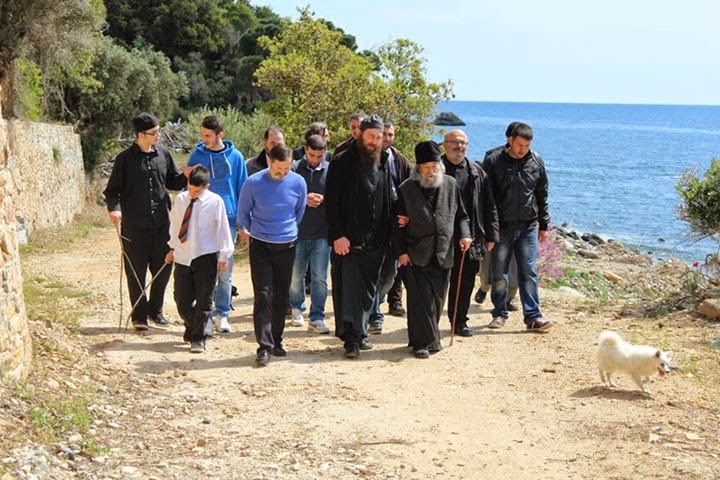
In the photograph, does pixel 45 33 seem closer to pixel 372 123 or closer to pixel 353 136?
pixel 353 136

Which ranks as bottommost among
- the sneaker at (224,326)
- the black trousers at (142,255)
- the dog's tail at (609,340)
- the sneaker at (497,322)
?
the sneaker at (497,322)

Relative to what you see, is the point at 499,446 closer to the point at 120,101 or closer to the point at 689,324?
the point at 689,324

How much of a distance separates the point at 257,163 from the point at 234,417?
4390 millimetres

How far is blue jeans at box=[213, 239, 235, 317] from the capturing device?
363 inches

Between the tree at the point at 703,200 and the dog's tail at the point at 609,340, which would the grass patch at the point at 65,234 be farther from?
the dog's tail at the point at 609,340

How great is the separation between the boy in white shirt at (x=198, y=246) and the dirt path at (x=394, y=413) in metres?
0.39

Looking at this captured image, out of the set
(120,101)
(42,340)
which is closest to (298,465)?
(42,340)

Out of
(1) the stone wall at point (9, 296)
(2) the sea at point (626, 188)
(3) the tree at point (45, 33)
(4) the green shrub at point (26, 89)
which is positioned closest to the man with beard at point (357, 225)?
(1) the stone wall at point (9, 296)

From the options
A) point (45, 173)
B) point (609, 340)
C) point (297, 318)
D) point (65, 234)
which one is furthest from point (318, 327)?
point (45, 173)

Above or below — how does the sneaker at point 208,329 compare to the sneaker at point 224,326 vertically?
above

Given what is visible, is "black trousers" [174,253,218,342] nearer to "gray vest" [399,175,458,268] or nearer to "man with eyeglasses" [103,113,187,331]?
"man with eyeglasses" [103,113,187,331]

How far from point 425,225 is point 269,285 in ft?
5.02

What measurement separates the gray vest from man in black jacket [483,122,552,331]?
1.23 meters

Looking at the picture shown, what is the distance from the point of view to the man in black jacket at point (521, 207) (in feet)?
31.1
